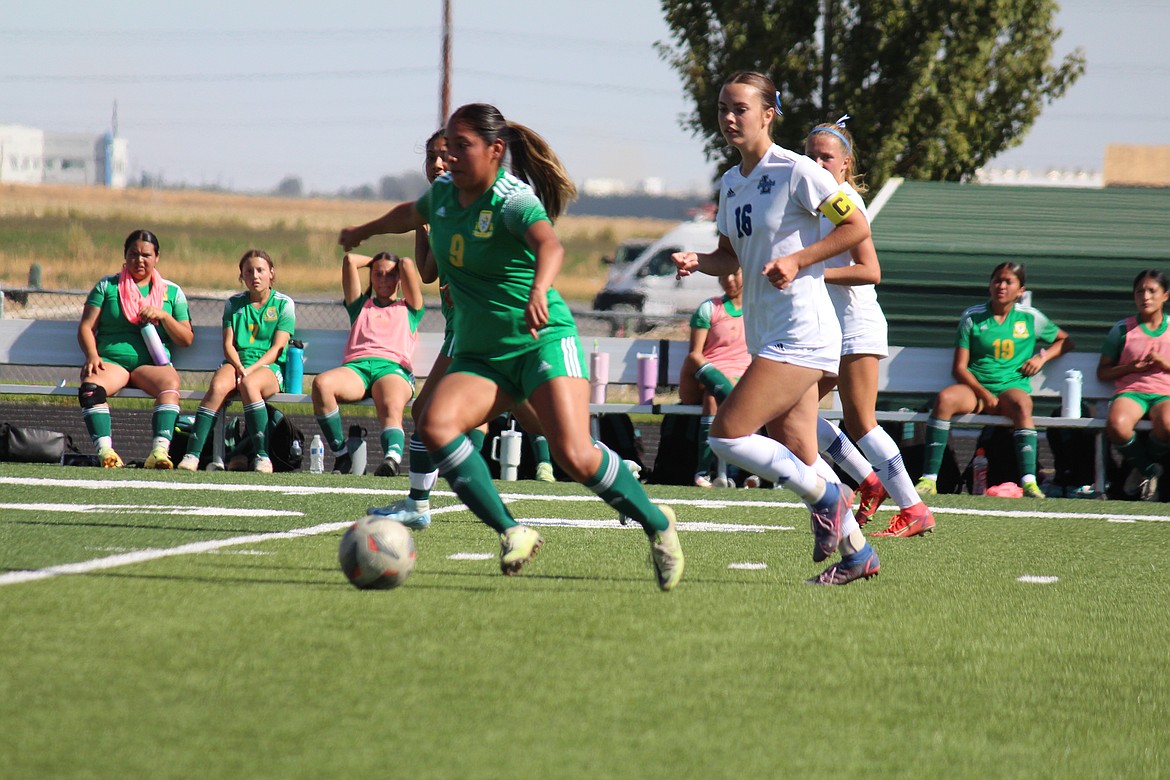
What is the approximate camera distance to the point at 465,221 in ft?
17.2

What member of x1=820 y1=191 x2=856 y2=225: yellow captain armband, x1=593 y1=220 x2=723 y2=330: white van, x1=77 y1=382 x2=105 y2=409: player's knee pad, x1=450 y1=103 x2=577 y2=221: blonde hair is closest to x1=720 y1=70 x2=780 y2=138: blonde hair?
x1=820 y1=191 x2=856 y2=225: yellow captain armband

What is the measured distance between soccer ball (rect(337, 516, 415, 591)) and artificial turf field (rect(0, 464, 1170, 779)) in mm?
85

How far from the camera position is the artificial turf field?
9.87 feet

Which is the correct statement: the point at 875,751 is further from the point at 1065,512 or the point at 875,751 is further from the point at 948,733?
the point at 1065,512

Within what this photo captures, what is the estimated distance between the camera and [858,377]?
272 inches

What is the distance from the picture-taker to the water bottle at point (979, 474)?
11344 mm

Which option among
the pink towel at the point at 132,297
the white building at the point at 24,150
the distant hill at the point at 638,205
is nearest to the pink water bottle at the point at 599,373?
the pink towel at the point at 132,297

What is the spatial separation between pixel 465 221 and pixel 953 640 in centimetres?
228

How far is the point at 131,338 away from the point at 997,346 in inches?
268

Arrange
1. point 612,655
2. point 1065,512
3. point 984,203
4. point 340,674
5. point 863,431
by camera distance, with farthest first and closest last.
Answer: point 984,203 < point 1065,512 < point 863,431 < point 612,655 < point 340,674

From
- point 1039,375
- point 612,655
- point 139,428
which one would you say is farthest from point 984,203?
point 612,655

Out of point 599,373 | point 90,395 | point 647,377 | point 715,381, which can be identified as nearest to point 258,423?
point 90,395

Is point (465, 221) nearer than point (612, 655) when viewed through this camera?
No

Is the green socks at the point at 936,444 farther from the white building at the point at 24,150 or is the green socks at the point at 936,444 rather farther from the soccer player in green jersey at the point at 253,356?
the white building at the point at 24,150
